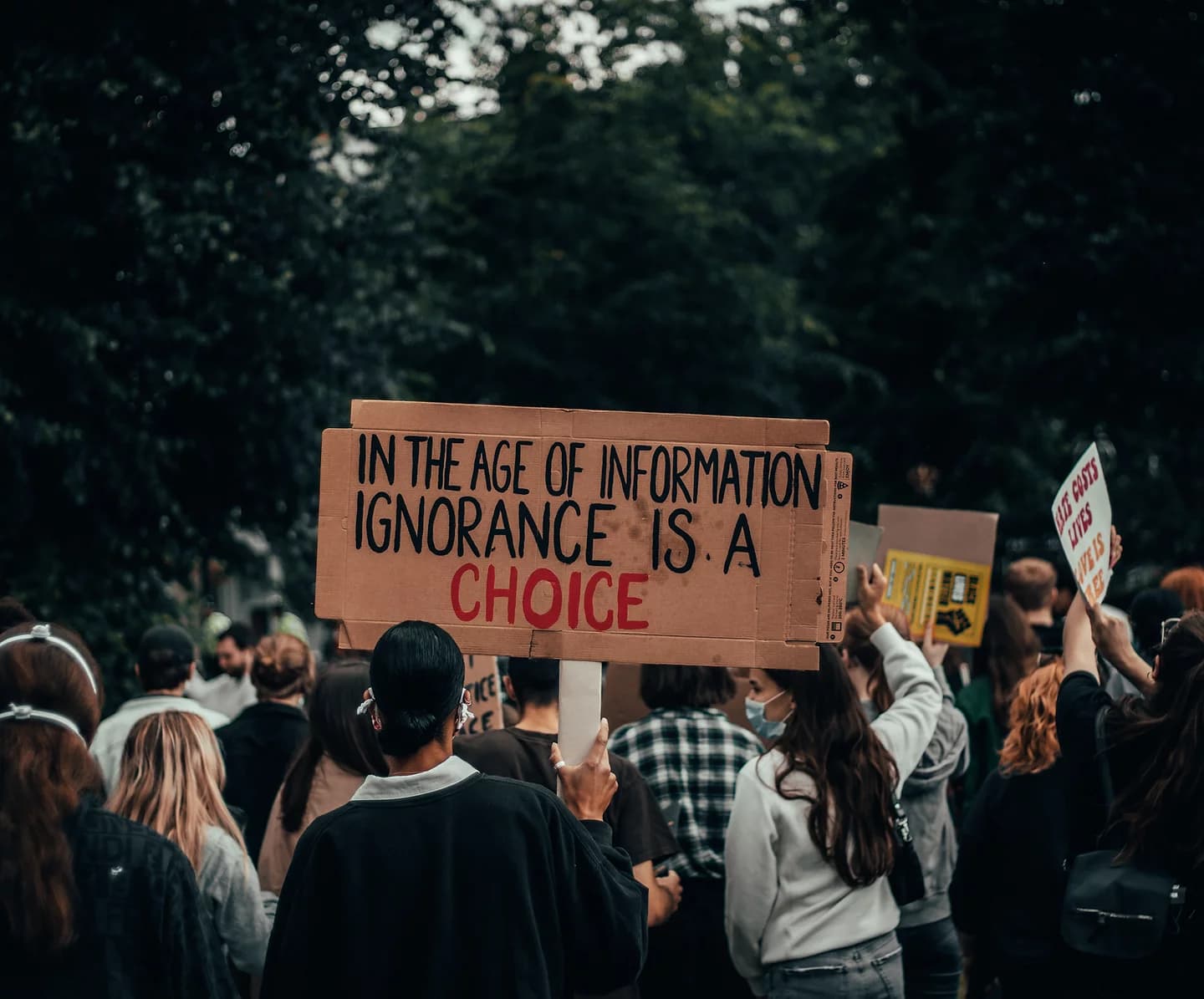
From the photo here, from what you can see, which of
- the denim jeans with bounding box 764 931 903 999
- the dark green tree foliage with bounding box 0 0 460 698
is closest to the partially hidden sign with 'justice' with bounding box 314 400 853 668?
the denim jeans with bounding box 764 931 903 999

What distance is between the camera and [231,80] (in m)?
11.0

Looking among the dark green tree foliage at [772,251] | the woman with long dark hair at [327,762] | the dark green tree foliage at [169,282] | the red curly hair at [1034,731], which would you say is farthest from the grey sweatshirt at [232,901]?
the dark green tree foliage at [772,251]

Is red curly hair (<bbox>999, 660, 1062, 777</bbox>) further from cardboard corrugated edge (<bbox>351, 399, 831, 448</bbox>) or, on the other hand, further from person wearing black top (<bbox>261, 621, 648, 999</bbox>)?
person wearing black top (<bbox>261, 621, 648, 999</bbox>)

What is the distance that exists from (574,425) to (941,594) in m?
3.70

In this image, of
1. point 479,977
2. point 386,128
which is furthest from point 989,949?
point 386,128

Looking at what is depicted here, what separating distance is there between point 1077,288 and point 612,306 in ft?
29.7

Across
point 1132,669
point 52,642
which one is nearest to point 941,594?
point 1132,669

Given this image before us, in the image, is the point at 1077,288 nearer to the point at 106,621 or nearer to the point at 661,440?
the point at 106,621

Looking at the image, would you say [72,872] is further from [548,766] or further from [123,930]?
[548,766]

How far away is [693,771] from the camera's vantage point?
5.27m

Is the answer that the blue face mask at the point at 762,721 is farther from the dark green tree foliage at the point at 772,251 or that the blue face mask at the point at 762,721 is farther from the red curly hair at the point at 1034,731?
the dark green tree foliage at the point at 772,251

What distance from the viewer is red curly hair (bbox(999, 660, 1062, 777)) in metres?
5.19

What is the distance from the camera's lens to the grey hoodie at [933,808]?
5.51 metres

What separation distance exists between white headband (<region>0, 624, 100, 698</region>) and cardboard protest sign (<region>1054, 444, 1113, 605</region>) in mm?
2595
